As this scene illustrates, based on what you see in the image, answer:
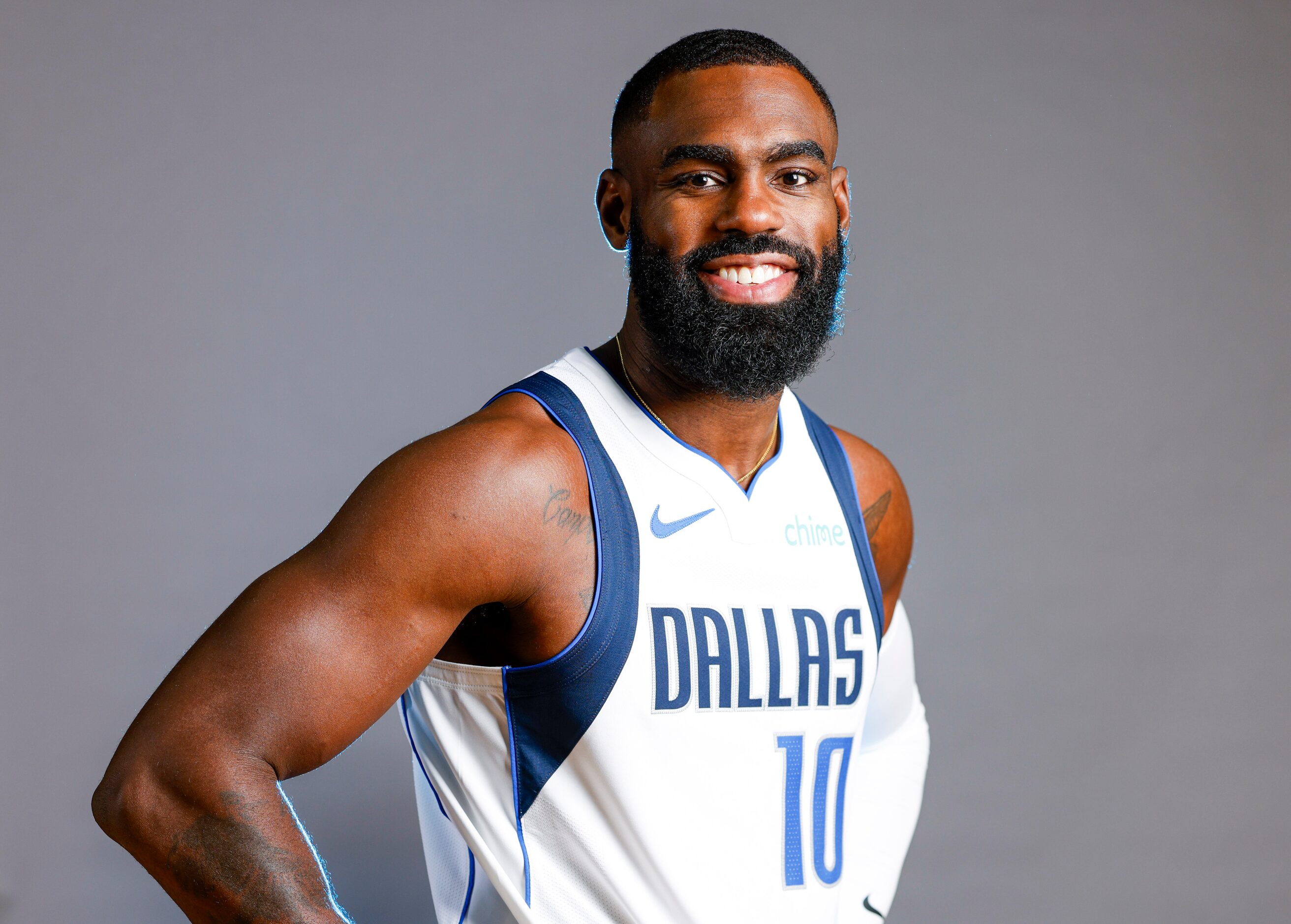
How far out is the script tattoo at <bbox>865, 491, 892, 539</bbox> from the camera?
2.20 meters

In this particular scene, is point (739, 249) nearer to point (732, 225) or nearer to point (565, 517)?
point (732, 225)

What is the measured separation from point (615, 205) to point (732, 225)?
262mm

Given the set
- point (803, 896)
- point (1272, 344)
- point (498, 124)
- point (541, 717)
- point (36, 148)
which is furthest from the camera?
point (1272, 344)

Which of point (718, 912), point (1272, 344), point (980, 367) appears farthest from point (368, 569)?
point (1272, 344)

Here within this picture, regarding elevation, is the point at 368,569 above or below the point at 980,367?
below

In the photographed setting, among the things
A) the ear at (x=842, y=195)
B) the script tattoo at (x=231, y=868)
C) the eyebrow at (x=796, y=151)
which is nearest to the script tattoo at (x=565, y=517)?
the script tattoo at (x=231, y=868)

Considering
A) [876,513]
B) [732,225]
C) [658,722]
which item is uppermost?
[732,225]

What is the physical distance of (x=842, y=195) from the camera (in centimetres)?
214

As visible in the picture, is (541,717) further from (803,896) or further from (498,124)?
(498,124)

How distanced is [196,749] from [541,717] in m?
0.43

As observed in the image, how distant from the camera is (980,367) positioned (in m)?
3.35

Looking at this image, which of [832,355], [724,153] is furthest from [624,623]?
[832,355]

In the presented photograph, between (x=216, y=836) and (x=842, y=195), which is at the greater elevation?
(x=842, y=195)

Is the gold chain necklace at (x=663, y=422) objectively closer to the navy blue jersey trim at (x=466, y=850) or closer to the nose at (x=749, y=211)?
the nose at (x=749, y=211)
